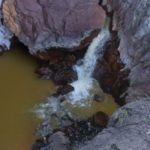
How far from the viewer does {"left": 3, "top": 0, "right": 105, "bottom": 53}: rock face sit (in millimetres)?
9234

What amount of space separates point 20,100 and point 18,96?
0.13 metres

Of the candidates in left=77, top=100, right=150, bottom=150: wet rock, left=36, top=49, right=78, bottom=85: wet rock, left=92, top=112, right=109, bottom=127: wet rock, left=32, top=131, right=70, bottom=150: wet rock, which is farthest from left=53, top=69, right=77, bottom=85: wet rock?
left=77, top=100, right=150, bottom=150: wet rock

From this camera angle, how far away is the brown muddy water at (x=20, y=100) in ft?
26.9

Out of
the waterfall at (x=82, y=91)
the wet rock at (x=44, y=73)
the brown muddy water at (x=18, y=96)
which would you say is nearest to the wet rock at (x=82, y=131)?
the waterfall at (x=82, y=91)

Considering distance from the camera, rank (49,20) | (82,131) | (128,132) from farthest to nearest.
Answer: (49,20) < (82,131) < (128,132)

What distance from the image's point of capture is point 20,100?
29.0ft

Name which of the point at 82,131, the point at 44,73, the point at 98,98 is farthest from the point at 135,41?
the point at 82,131

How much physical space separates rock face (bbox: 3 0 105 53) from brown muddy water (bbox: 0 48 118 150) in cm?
57

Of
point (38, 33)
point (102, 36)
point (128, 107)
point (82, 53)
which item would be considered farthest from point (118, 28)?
point (128, 107)

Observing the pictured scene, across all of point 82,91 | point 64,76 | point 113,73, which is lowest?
point 82,91

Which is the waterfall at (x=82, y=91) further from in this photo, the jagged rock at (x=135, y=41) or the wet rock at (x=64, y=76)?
the jagged rock at (x=135, y=41)

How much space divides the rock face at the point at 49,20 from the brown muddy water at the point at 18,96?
1.87ft

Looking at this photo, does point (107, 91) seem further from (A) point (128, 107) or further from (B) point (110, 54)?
(A) point (128, 107)

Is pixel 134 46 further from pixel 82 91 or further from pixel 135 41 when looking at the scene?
pixel 82 91
